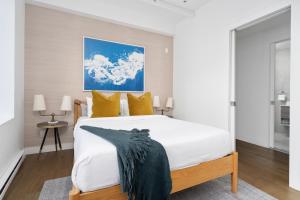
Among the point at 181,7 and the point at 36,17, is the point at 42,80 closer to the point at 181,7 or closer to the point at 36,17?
the point at 36,17

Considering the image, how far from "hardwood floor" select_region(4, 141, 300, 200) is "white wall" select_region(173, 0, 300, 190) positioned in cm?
25

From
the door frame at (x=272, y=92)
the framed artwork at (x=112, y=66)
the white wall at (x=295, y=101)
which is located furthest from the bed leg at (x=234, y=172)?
the framed artwork at (x=112, y=66)

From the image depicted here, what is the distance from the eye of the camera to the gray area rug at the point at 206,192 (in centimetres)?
170

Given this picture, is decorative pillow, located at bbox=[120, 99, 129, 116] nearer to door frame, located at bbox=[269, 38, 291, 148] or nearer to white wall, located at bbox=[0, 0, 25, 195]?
white wall, located at bbox=[0, 0, 25, 195]

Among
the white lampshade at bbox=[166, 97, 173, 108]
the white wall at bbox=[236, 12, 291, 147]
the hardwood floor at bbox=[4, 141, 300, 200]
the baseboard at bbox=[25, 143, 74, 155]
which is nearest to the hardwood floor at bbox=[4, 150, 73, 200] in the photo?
the hardwood floor at bbox=[4, 141, 300, 200]

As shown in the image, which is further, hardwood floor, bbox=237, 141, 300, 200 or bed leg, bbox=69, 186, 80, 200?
hardwood floor, bbox=237, 141, 300, 200

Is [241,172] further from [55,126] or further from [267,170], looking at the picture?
[55,126]

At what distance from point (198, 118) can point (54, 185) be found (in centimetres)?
273

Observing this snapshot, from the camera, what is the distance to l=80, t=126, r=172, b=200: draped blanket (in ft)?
3.70

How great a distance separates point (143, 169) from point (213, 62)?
2.56 m

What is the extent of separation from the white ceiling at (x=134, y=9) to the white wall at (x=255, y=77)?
59.7 inches

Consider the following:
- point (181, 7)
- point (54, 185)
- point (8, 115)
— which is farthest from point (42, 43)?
point (181, 7)

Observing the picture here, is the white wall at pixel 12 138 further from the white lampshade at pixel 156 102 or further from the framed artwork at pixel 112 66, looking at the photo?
the white lampshade at pixel 156 102

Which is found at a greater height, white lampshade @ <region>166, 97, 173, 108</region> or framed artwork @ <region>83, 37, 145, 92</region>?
framed artwork @ <region>83, 37, 145, 92</region>
